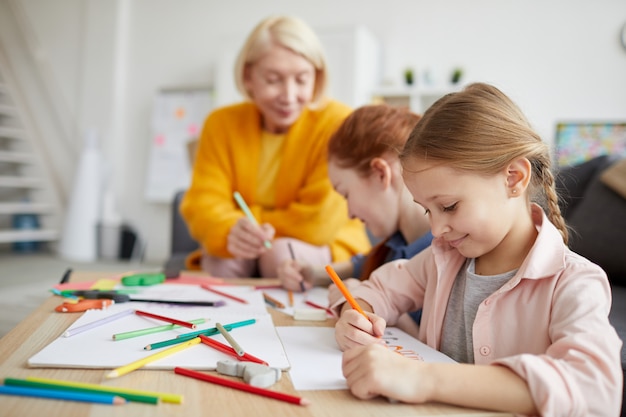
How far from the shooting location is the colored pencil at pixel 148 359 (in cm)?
60

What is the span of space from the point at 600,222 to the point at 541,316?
40.6 inches

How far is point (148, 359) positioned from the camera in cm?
64

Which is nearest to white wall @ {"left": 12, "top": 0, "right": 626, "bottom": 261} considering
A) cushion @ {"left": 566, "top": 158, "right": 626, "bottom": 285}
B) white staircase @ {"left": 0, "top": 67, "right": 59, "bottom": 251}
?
white staircase @ {"left": 0, "top": 67, "right": 59, "bottom": 251}

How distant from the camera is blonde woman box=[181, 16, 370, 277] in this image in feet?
5.20

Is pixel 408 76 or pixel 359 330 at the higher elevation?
pixel 408 76

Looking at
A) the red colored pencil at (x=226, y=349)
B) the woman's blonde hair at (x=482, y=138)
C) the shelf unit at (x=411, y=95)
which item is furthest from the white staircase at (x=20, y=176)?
the woman's blonde hair at (x=482, y=138)

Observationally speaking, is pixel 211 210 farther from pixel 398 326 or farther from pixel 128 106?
pixel 128 106

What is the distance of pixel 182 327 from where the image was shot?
816 mm

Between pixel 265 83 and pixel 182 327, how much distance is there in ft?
3.13

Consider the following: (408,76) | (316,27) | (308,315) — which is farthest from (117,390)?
(316,27)

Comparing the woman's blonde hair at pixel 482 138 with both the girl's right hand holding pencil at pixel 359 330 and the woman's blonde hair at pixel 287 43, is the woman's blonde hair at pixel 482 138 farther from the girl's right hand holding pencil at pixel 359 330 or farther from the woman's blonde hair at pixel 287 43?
the woman's blonde hair at pixel 287 43

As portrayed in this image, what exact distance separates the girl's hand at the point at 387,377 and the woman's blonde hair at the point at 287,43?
1.14m

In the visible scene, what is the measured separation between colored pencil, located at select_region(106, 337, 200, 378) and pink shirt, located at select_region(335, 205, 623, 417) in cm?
32

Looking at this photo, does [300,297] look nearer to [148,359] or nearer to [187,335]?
[187,335]
